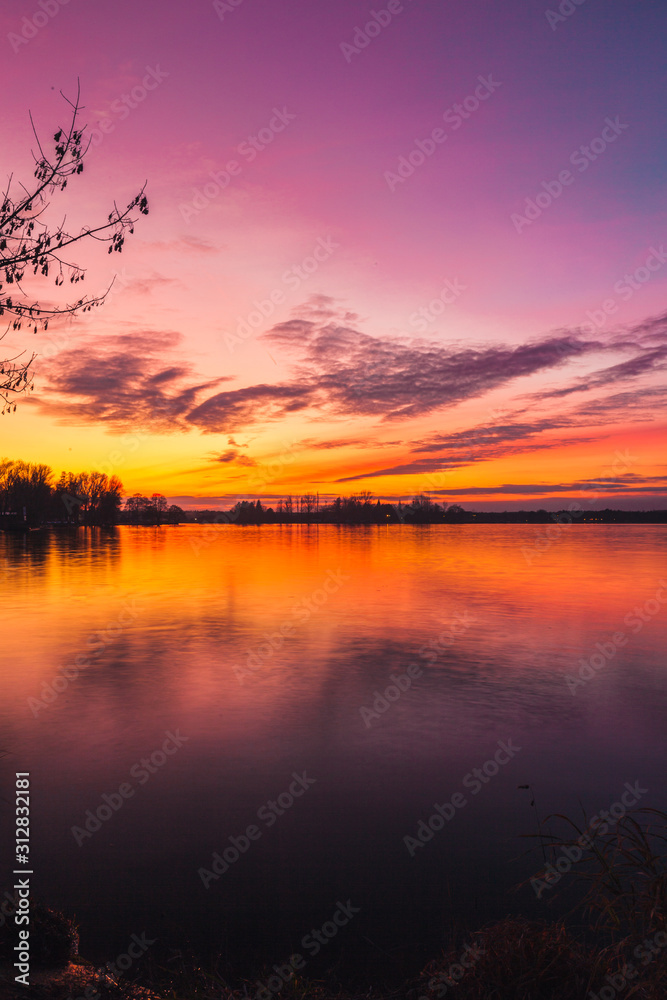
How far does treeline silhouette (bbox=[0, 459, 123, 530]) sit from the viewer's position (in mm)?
150125

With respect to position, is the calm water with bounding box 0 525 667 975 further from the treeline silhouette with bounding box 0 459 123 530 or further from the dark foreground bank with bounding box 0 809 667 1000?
the treeline silhouette with bounding box 0 459 123 530

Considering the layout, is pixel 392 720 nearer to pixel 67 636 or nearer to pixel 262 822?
pixel 262 822

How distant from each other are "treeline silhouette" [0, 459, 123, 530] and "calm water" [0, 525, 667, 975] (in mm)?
126153

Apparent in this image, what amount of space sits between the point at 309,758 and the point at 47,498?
174510mm

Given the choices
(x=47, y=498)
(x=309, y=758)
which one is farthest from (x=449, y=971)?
(x=47, y=498)

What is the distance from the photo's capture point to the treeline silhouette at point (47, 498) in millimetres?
150125

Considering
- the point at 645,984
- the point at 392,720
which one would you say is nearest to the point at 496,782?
the point at 392,720

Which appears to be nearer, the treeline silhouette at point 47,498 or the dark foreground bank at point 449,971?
the dark foreground bank at point 449,971

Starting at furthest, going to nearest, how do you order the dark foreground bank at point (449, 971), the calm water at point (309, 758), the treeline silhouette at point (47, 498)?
the treeline silhouette at point (47, 498) < the calm water at point (309, 758) < the dark foreground bank at point (449, 971)

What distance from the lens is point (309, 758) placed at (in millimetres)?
9688

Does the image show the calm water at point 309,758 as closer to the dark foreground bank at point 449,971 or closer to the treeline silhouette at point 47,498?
the dark foreground bank at point 449,971

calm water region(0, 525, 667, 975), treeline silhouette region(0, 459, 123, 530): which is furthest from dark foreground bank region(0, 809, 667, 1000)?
treeline silhouette region(0, 459, 123, 530)

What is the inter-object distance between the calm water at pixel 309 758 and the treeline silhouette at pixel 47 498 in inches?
4967

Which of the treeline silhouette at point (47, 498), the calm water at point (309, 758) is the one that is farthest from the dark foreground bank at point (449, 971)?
the treeline silhouette at point (47, 498)
